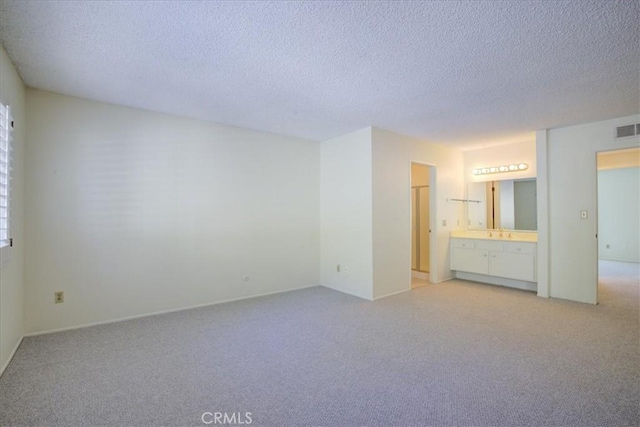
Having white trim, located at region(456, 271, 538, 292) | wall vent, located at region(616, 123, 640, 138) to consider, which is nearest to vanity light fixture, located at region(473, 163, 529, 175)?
wall vent, located at region(616, 123, 640, 138)

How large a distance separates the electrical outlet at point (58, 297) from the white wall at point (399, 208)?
3.71 metres

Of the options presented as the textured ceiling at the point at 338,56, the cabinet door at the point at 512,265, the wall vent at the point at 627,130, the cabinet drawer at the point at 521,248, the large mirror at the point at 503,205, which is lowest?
the cabinet door at the point at 512,265

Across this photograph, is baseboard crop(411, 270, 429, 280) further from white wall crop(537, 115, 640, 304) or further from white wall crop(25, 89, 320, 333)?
white wall crop(25, 89, 320, 333)

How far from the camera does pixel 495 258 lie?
16.5ft

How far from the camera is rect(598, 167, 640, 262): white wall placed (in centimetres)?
712

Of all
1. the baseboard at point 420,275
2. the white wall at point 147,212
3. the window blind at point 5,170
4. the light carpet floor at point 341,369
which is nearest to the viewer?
the light carpet floor at point 341,369

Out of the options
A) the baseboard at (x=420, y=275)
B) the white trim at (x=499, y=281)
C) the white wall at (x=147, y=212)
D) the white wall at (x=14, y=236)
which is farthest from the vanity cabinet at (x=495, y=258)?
the white wall at (x=14, y=236)

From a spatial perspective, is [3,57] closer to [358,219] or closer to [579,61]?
[358,219]

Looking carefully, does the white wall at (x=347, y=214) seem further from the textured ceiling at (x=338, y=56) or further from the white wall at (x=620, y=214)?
the white wall at (x=620, y=214)

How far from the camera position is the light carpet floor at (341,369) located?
73.4 inches

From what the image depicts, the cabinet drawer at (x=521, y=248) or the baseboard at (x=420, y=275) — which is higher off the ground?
the cabinet drawer at (x=521, y=248)

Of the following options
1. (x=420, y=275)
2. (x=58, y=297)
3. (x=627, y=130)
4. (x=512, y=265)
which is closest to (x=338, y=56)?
(x=58, y=297)

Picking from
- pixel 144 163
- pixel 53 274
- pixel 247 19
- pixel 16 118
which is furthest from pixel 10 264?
pixel 247 19

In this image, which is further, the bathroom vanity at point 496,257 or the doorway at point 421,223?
the doorway at point 421,223
